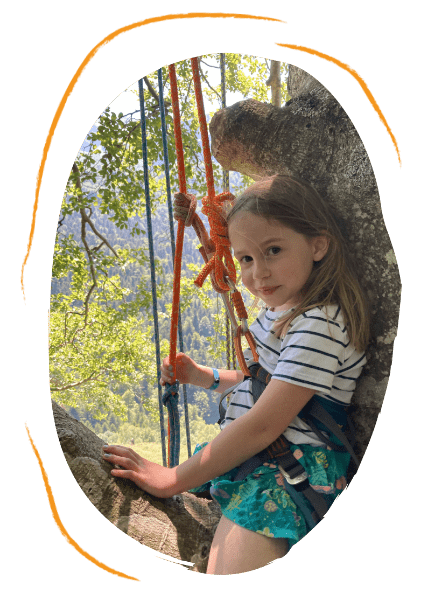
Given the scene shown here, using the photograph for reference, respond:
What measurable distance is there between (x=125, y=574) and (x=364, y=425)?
0.58 m

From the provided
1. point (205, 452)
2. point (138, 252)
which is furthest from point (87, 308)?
point (205, 452)

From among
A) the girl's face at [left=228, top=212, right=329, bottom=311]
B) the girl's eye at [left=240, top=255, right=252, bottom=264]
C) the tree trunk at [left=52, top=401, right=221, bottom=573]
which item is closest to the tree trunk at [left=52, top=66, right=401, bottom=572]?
the tree trunk at [left=52, top=401, right=221, bottom=573]

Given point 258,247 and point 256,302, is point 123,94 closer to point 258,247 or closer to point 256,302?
point 258,247

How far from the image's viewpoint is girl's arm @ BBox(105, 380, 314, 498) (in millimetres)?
748

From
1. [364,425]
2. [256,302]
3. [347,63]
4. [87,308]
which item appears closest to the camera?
[347,63]

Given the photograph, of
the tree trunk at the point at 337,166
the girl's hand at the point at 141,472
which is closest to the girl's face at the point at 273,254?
the tree trunk at the point at 337,166

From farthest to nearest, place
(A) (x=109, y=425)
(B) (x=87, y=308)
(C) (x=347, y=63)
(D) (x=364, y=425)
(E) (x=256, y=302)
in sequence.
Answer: (A) (x=109, y=425), (B) (x=87, y=308), (E) (x=256, y=302), (D) (x=364, y=425), (C) (x=347, y=63)

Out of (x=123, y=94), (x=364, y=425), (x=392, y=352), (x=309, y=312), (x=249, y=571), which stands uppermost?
(x=123, y=94)

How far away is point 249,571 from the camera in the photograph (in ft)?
2.48

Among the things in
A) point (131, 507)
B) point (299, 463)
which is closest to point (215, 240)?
point (299, 463)

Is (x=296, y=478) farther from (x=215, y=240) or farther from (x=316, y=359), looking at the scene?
(x=215, y=240)

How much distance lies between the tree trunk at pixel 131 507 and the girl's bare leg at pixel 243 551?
3.3 inches

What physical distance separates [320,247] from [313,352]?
0.23 meters

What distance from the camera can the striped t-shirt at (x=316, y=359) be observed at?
29.0 inches
